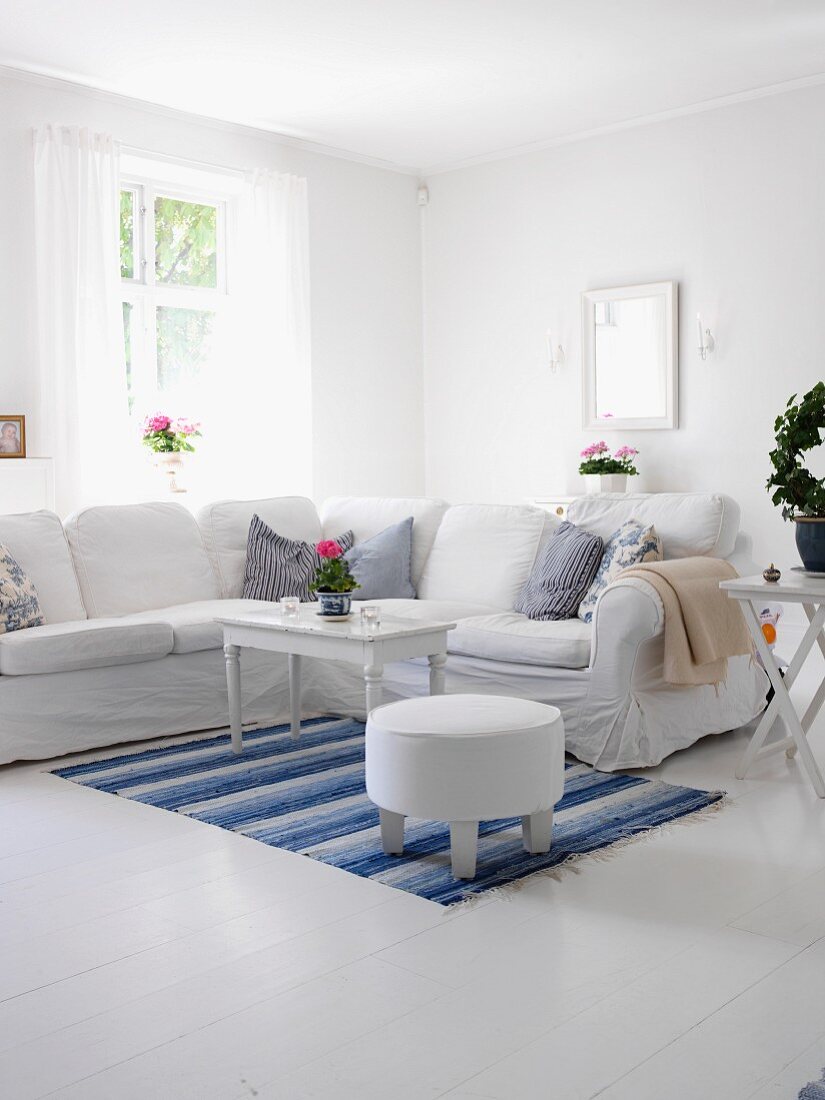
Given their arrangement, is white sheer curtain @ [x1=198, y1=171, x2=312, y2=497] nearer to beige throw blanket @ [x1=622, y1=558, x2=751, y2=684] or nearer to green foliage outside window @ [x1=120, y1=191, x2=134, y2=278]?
green foliage outside window @ [x1=120, y1=191, x2=134, y2=278]

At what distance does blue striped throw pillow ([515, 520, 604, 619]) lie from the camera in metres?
4.29

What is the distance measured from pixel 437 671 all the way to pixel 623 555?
2.80 feet

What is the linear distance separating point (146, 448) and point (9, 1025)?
14.9ft

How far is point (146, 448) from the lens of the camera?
6.35m

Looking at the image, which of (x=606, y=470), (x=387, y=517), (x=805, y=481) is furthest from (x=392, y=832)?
(x=606, y=470)

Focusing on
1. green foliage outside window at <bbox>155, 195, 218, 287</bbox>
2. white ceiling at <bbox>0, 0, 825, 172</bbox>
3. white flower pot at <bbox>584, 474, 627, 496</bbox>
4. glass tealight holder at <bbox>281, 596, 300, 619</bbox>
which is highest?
white ceiling at <bbox>0, 0, 825, 172</bbox>

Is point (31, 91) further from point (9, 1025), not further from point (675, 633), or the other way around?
point (9, 1025)

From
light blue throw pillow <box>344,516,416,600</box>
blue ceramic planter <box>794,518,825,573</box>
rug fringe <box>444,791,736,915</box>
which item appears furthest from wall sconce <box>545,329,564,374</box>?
rug fringe <box>444,791,736,915</box>

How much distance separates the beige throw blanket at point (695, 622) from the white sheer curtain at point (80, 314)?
3.17m

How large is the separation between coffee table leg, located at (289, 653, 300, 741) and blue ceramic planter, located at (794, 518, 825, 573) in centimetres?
185

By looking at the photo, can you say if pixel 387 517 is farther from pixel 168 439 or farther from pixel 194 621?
pixel 168 439

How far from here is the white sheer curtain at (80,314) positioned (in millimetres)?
5777

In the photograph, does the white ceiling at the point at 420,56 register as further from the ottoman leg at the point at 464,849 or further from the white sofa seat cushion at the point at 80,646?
the ottoman leg at the point at 464,849

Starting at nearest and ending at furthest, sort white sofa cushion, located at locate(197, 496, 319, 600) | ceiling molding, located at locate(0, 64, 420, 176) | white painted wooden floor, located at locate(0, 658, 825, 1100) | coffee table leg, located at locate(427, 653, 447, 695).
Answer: white painted wooden floor, located at locate(0, 658, 825, 1100)
coffee table leg, located at locate(427, 653, 447, 695)
white sofa cushion, located at locate(197, 496, 319, 600)
ceiling molding, located at locate(0, 64, 420, 176)
